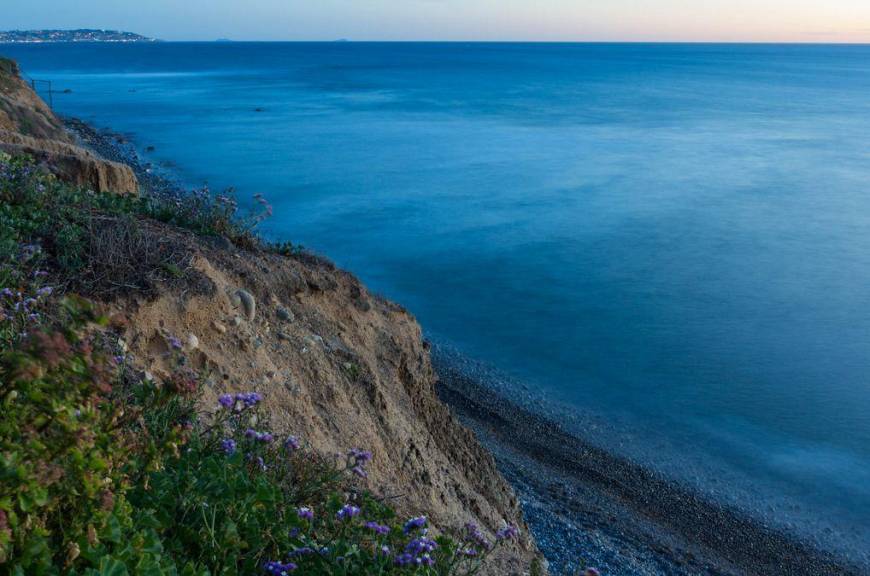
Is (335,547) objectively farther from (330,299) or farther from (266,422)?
(330,299)

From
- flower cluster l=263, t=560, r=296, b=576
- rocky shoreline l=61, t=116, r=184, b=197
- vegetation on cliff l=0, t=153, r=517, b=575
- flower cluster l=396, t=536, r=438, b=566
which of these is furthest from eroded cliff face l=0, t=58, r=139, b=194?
flower cluster l=396, t=536, r=438, b=566

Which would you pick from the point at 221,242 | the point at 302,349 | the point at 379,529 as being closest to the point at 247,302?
the point at 302,349

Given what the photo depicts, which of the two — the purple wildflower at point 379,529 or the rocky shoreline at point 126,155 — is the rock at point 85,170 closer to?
the purple wildflower at point 379,529

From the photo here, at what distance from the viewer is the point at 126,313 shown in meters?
6.76

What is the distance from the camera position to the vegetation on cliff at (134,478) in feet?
10.5

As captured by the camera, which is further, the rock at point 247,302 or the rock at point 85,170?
the rock at point 85,170

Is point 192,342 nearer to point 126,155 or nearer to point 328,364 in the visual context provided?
point 328,364

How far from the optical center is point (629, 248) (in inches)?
1257

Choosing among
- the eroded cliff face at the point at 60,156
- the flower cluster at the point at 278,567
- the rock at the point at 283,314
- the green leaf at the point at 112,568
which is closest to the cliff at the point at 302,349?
the rock at the point at 283,314

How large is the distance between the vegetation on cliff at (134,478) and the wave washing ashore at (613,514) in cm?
620

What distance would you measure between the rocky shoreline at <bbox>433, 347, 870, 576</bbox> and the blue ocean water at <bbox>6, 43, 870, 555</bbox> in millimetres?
1013

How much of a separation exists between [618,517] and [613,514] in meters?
0.09

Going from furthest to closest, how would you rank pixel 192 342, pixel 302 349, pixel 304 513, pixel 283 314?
pixel 283 314, pixel 302 349, pixel 192 342, pixel 304 513

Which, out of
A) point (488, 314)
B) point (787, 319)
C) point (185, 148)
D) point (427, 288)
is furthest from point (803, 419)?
point (185, 148)
